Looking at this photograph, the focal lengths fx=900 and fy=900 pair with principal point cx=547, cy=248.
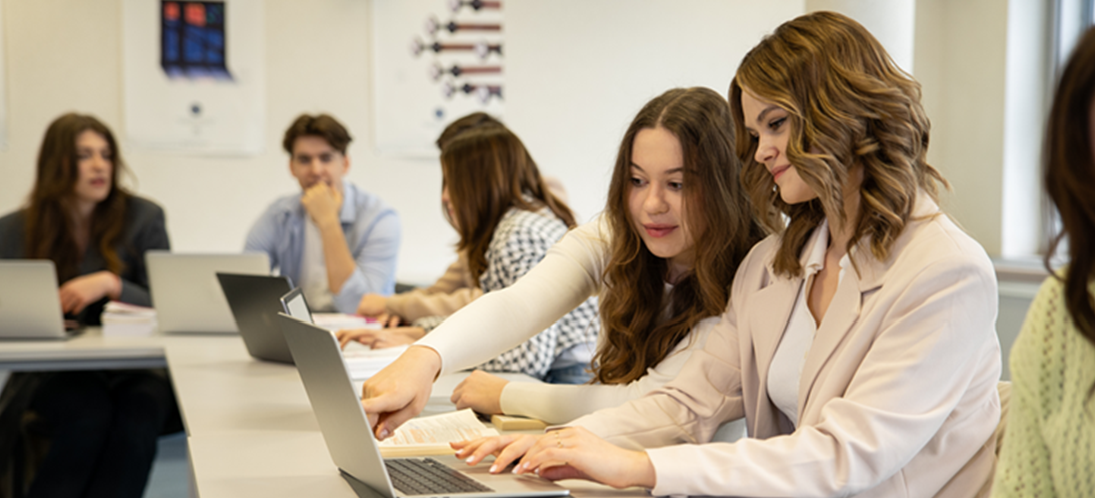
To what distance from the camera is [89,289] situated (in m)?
2.99

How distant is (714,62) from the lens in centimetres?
505

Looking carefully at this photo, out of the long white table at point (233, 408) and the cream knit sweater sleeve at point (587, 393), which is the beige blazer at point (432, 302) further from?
the cream knit sweater sleeve at point (587, 393)

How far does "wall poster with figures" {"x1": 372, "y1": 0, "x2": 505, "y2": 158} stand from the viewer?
4.53 m

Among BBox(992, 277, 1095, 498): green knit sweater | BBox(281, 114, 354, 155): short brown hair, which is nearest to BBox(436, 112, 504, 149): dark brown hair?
BBox(281, 114, 354, 155): short brown hair

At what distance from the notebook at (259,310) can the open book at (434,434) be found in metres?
0.66

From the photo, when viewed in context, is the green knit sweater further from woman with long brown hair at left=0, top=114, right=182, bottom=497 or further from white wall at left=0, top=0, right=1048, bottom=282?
white wall at left=0, top=0, right=1048, bottom=282

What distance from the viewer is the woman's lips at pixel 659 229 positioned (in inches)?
63.0

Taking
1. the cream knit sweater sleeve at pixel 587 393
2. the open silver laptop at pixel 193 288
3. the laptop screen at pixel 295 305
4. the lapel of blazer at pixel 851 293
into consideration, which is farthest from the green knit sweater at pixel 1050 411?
the open silver laptop at pixel 193 288

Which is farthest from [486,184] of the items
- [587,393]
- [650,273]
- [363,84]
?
[363,84]

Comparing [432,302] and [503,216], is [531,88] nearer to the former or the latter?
[432,302]

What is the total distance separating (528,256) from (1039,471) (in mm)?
1482

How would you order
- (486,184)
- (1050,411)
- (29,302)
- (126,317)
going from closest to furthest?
(1050,411) < (486,184) < (29,302) < (126,317)

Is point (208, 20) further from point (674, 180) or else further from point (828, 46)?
point (828, 46)

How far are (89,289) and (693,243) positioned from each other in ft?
7.41
